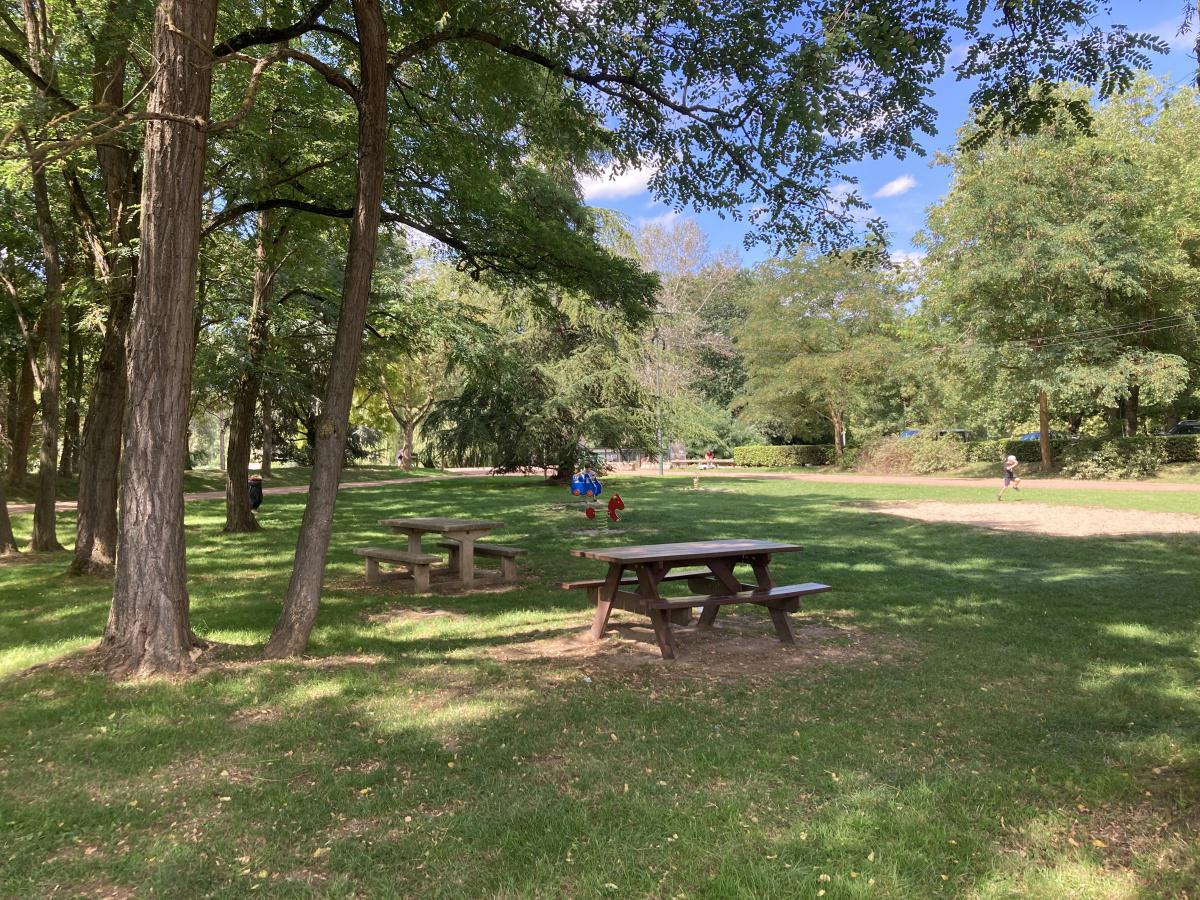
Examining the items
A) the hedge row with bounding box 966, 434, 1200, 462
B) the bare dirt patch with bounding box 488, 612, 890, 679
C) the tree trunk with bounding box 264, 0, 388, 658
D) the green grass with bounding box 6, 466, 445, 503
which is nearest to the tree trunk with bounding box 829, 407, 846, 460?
the hedge row with bounding box 966, 434, 1200, 462

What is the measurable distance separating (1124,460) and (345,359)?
3029 cm

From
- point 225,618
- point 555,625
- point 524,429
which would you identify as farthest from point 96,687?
point 524,429

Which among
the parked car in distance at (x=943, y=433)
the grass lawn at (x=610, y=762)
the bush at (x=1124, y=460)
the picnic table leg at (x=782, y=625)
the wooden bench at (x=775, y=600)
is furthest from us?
the parked car in distance at (x=943, y=433)

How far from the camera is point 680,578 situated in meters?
6.62

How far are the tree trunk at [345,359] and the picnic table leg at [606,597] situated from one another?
2229mm

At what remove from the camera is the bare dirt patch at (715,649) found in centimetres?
552

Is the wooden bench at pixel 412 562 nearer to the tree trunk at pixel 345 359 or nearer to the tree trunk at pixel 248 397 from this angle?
the tree trunk at pixel 345 359

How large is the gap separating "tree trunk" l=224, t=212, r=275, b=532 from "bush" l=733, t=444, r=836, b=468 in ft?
120

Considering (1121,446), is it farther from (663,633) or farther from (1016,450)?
(663,633)

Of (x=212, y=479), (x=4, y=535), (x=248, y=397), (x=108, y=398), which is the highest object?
(x=248, y=397)

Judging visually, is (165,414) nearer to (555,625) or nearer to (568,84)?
(555,625)

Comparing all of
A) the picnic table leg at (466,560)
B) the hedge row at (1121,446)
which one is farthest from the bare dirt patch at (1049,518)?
the hedge row at (1121,446)

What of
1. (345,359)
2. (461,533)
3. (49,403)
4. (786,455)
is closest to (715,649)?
(345,359)

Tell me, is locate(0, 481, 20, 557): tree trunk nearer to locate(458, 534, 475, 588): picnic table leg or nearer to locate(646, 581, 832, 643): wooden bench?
locate(458, 534, 475, 588): picnic table leg
